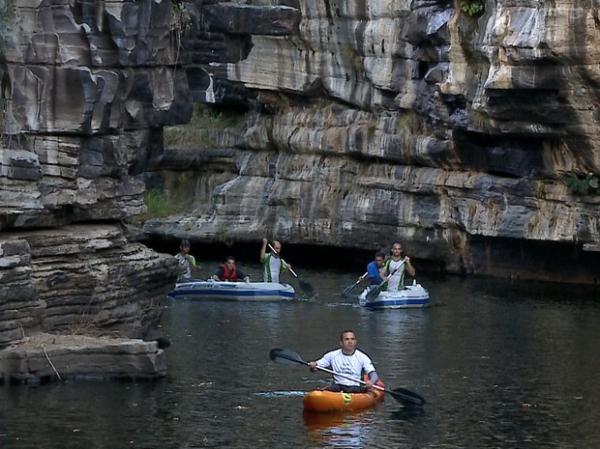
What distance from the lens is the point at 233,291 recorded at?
4325cm

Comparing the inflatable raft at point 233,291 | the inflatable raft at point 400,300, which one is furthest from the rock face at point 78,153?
the inflatable raft at point 233,291

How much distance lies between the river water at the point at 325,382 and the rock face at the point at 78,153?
1504mm

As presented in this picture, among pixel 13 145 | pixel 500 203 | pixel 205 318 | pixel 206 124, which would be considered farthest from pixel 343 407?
pixel 206 124

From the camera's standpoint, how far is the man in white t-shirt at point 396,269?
43.1 meters

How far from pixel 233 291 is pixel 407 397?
47.2 ft

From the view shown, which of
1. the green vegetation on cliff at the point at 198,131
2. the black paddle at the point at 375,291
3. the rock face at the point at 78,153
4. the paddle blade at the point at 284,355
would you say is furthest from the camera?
the green vegetation on cliff at the point at 198,131

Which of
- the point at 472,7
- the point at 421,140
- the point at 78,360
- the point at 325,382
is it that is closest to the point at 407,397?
the point at 325,382

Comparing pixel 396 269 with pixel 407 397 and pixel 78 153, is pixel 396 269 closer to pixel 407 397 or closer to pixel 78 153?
pixel 78 153

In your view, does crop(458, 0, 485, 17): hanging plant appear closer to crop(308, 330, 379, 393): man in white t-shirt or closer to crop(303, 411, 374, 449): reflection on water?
crop(308, 330, 379, 393): man in white t-shirt

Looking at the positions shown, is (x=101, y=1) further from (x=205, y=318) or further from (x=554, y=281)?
(x=554, y=281)

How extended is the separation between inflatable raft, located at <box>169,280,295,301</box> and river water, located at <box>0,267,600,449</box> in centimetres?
95

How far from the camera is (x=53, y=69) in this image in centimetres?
3222

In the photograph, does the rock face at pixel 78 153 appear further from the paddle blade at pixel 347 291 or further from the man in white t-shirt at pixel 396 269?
the paddle blade at pixel 347 291

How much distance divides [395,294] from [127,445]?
16236mm
